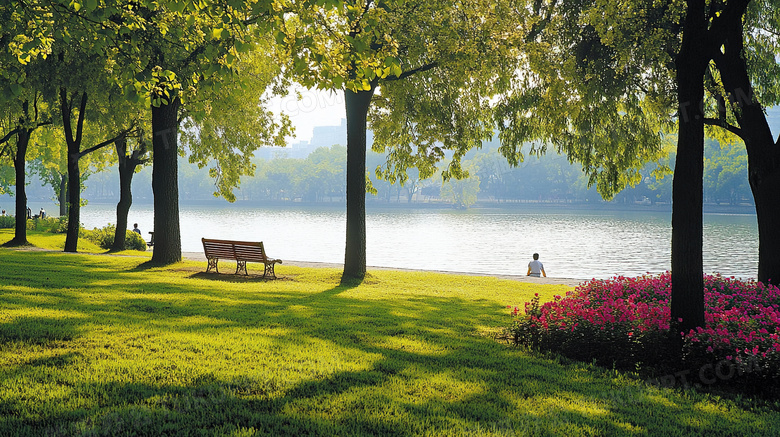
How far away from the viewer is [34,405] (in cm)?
454

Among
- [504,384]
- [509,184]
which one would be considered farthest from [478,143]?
[509,184]

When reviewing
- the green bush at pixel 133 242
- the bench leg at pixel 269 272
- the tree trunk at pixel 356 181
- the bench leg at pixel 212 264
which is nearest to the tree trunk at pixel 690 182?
the tree trunk at pixel 356 181

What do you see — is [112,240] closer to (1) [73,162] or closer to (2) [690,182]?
(1) [73,162]

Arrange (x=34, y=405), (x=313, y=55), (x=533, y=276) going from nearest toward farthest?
(x=34, y=405), (x=313, y=55), (x=533, y=276)

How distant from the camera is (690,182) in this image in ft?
23.5

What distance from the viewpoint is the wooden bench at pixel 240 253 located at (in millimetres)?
14938

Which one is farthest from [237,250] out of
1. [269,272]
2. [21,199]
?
[21,199]

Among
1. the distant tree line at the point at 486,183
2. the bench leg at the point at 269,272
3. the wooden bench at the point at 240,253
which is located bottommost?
the bench leg at the point at 269,272

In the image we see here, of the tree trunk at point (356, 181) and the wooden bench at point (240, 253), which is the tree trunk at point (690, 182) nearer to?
the tree trunk at point (356, 181)

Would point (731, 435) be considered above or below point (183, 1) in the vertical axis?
below

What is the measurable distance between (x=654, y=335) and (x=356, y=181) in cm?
1001

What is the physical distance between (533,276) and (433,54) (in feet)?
27.7

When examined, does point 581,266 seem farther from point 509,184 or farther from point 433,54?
point 509,184

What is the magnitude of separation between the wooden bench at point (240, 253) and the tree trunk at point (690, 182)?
10147 millimetres
